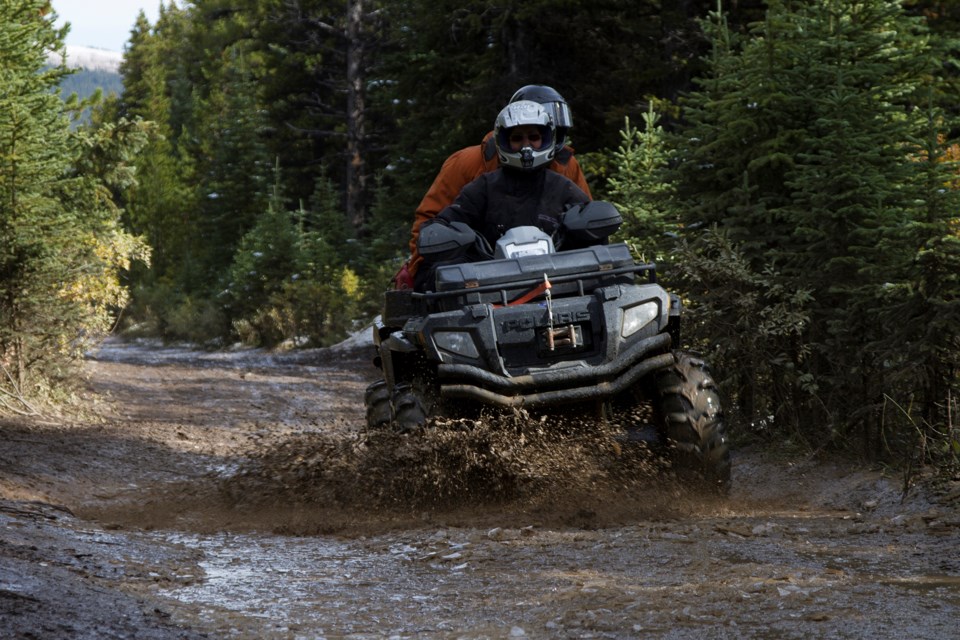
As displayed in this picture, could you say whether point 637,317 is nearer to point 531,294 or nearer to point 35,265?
point 531,294

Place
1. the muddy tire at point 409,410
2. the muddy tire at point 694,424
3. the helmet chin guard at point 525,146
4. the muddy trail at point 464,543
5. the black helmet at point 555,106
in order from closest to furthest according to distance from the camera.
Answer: the muddy trail at point 464,543 → the muddy tire at point 694,424 → the muddy tire at point 409,410 → the helmet chin guard at point 525,146 → the black helmet at point 555,106

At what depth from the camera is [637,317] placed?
7.45m

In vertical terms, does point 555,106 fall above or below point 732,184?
above

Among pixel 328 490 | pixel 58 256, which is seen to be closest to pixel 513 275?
pixel 328 490

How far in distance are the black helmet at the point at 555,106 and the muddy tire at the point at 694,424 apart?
2073 millimetres

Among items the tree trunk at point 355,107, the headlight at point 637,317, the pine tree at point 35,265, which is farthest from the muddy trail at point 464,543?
the tree trunk at point 355,107

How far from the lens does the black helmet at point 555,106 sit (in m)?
8.80

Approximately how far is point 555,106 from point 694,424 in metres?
2.66

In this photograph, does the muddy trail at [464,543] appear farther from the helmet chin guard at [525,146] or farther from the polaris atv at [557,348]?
the helmet chin guard at [525,146]

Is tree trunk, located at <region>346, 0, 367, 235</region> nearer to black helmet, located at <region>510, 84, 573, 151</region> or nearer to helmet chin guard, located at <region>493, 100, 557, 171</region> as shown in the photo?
black helmet, located at <region>510, 84, 573, 151</region>

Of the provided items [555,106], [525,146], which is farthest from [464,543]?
[555,106]

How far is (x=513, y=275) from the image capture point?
7668mm

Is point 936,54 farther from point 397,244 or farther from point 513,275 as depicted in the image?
point 397,244

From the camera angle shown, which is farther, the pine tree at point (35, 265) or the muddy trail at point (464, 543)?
the pine tree at point (35, 265)
